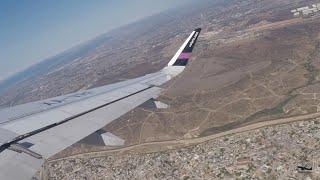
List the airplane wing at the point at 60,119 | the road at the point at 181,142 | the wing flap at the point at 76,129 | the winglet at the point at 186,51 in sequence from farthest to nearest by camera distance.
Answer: the road at the point at 181,142 < the winglet at the point at 186,51 < the wing flap at the point at 76,129 < the airplane wing at the point at 60,119

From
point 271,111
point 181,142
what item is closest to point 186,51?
point 181,142

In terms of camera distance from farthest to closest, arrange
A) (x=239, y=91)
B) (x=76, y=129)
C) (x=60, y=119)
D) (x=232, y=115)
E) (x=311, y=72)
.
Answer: (x=239, y=91)
(x=311, y=72)
(x=232, y=115)
(x=60, y=119)
(x=76, y=129)

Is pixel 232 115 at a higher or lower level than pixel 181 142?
lower

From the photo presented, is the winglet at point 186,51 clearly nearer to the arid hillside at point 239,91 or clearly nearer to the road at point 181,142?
the road at point 181,142

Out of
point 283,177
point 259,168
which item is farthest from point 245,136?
point 283,177

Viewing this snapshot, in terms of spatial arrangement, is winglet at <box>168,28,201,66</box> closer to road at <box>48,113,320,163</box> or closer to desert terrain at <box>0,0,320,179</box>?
desert terrain at <box>0,0,320,179</box>

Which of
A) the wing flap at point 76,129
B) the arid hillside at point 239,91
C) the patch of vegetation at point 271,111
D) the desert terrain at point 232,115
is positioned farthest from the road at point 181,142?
the wing flap at point 76,129

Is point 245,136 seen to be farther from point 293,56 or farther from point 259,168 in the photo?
point 293,56

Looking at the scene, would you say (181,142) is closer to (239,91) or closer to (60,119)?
(239,91)
